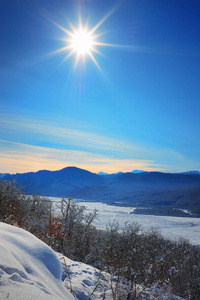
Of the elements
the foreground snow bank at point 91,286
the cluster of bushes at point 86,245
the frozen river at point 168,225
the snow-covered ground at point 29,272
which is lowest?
the frozen river at point 168,225

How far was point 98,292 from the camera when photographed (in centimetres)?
510

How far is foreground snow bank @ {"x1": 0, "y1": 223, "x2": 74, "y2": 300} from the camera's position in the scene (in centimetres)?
216

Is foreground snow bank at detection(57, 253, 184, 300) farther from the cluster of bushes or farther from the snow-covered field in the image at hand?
the snow-covered field

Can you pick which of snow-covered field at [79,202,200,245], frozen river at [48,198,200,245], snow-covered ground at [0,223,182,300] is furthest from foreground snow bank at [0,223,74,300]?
snow-covered field at [79,202,200,245]

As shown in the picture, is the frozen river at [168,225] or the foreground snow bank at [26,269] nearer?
the foreground snow bank at [26,269]

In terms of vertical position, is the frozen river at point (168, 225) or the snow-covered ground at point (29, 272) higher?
the snow-covered ground at point (29, 272)

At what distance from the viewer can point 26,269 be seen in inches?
110

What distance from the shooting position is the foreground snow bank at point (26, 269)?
216 centimetres

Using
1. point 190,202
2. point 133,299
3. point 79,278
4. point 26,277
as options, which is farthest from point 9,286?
point 190,202

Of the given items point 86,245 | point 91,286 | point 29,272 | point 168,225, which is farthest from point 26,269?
point 168,225

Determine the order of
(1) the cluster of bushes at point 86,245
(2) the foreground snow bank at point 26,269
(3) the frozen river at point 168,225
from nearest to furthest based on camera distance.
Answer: (2) the foreground snow bank at point 26,269
(1) the cluster of bushes at point 86,245
(3) the frozen river at point 168,225

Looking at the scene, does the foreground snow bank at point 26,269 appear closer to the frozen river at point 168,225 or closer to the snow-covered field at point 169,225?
the frozen river at point 168,225

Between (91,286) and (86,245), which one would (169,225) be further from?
(91,286)

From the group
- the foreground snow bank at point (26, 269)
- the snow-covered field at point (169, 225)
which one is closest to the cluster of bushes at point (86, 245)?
the foreground snow bank at point (26, 269)
